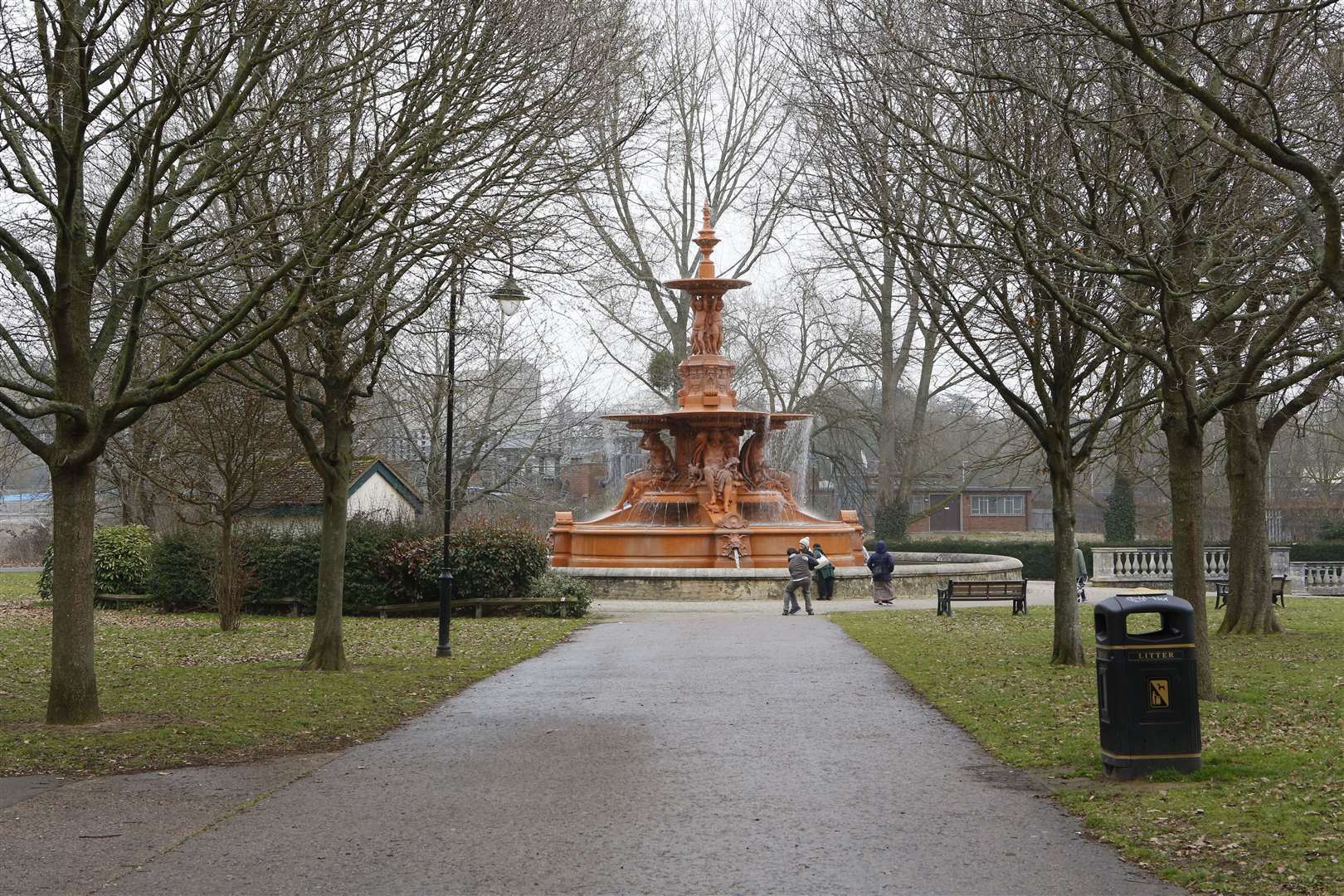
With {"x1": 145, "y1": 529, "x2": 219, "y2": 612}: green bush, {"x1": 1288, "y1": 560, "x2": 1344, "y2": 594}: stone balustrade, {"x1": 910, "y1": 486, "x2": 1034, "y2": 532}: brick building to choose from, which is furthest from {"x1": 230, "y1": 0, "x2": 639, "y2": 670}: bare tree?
{"x1": 910, "y1": 486, "x2": 1034, "y2": 532}: brick building

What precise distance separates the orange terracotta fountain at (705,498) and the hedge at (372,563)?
6.67 metres

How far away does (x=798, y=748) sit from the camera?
1107 centimetres

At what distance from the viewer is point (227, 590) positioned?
22.9 metres

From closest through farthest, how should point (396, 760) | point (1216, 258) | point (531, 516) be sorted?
point (396, 760) < point (1216, 258) < point (531, 516)

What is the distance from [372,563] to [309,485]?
3.89m

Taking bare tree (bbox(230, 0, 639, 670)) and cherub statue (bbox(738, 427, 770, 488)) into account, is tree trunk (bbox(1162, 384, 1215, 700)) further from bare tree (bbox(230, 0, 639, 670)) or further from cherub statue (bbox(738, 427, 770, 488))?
cherub statue (bbox(738, 427, 770, 488))

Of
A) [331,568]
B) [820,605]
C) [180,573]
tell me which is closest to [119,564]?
[180,573]

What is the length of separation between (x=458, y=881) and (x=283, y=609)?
2202cm

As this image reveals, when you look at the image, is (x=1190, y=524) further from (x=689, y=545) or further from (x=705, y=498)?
(x=705, y=498)

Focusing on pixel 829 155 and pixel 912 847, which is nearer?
pixel 912 847

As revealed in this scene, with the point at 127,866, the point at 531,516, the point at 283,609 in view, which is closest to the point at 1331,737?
the point at 127,866

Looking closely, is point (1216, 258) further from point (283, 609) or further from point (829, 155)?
point (283, 609)

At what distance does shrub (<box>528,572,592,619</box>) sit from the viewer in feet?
87.8

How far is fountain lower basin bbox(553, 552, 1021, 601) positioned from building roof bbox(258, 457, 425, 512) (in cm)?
568
